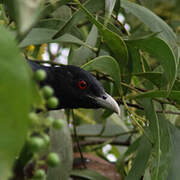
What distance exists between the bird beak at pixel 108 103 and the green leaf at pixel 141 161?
0.27 meters

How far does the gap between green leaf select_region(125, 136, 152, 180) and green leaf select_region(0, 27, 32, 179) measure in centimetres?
182

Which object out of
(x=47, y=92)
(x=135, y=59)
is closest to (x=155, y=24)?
(x=135, y=59)

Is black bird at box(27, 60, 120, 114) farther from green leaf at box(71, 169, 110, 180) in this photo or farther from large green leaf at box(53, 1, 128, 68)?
green leaf at box(71, 169, 110, 180)

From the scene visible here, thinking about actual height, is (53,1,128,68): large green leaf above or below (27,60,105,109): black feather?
above

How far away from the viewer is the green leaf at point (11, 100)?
99 centimetres

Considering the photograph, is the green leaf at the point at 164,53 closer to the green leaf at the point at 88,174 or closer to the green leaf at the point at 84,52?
the green leaf at the point at 84,52

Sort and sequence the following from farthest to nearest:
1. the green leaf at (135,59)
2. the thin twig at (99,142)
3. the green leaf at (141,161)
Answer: the thin twig at (99,142) → the green leaf at (135,59) → the green leaf at (141,161)

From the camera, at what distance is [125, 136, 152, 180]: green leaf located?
108 inches

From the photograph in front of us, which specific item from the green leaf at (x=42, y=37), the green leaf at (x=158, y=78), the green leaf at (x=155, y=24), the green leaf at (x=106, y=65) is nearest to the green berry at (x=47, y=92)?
the green leaf at (x=106, y=65)

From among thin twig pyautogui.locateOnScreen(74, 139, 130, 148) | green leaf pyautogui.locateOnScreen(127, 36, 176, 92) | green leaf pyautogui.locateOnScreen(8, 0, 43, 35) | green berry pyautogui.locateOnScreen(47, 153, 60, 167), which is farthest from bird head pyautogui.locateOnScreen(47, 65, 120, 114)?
green leaf pyautogui.locateOnScreen(8, 0, 43, 35)

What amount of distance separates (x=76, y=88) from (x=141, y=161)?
747 mm

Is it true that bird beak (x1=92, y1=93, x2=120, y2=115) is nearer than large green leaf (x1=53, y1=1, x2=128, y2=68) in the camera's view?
No

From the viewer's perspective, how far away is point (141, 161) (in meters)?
2.85

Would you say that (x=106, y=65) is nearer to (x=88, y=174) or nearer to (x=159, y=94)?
(x=159, y=94)
